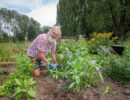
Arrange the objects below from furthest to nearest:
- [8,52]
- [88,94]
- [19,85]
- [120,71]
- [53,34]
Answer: [8,52]
[53,34]
[120,71]
[88,94]
[19,85]

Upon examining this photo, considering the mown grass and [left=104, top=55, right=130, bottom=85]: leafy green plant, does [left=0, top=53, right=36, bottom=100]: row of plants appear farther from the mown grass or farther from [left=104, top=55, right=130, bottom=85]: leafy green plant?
[left=104, top=55, right=130, bottom=85]: leafy green plant

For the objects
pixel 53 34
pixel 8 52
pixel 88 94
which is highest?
pixel 53 34

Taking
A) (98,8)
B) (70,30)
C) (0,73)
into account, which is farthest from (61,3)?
(0,73)

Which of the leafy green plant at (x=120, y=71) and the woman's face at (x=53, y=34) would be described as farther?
the woman's face at (x=53, y=34)

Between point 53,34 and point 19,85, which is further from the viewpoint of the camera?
point 53,34

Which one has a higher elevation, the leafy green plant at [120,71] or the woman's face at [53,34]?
the woman's face at [53,34]

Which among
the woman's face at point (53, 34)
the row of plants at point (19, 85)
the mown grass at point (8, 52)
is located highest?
the woman's face at point (53, 34)

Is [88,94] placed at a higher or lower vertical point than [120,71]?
lower

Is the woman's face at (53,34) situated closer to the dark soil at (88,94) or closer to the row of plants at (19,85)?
the row of plants at (19,85)

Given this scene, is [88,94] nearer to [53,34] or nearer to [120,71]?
[120,71]

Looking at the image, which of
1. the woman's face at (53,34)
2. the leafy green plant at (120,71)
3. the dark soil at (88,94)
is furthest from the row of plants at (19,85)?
the leafy green plant at (120,71)

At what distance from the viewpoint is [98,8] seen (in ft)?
35.7

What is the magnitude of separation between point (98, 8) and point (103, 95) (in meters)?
11.4

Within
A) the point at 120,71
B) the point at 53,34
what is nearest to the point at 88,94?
the point at 120,71
